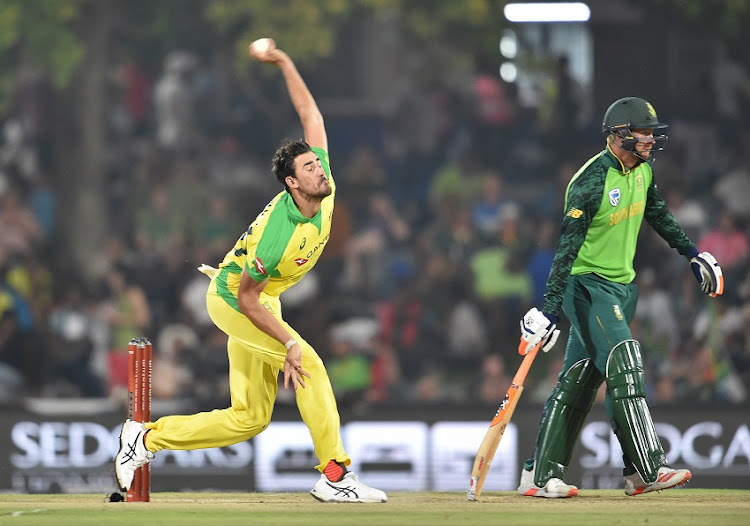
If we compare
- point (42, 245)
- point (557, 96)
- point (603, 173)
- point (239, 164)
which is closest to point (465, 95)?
point (557, 96)

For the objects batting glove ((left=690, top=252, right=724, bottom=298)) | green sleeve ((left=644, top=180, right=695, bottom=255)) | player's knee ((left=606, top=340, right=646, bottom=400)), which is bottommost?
player's knee ((left=606, top=340, right=646, bottom=400))

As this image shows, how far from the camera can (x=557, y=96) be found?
13.1 m

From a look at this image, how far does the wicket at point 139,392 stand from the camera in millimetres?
6637

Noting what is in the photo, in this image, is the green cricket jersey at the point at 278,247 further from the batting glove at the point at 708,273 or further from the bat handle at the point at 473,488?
the batting glove at the point at 708,273

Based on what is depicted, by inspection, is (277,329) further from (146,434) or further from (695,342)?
(695,342)

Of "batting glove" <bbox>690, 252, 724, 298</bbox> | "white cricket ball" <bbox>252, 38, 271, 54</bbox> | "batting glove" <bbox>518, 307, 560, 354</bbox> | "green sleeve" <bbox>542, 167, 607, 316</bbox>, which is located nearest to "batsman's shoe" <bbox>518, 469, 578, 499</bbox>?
"batting glove" <bbox>518, 307, 560, 354</bbox>

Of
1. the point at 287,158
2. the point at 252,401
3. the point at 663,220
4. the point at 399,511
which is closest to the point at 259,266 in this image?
the point at 287,158

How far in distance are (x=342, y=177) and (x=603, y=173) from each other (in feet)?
22.0

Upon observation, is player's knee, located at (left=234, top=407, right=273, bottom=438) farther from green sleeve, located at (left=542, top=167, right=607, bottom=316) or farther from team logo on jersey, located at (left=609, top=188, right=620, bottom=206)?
team logo on jersey, located at (left=609, top=188, right=620, bottom=206)

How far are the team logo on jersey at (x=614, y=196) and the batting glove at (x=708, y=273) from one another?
67cm

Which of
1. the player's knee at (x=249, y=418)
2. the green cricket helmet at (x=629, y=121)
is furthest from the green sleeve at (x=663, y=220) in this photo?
the player's knee at (x=249, y=418)

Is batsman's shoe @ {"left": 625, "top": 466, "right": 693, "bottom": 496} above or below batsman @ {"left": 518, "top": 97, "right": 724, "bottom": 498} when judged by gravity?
below

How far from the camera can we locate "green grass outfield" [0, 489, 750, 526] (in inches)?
230

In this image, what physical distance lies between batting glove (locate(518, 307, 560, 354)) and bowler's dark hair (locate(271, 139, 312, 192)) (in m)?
1.44
